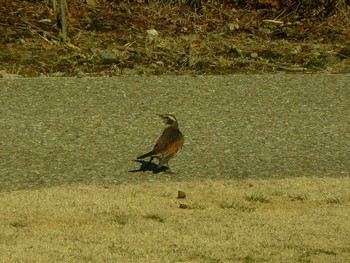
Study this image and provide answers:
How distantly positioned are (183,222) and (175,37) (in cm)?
974

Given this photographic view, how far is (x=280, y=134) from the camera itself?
1231cm

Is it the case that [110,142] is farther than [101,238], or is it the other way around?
[110,142]

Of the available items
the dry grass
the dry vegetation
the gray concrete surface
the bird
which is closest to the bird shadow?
the gray concrete surface

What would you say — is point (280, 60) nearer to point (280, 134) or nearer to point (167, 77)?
point (167, 77)

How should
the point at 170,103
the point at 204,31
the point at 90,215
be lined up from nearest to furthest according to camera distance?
the point at 90,215
the point at 170,103
the point at 204,31

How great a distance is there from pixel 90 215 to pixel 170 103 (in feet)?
18.5

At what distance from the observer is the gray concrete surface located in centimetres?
1047

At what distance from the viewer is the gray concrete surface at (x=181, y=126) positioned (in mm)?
10469

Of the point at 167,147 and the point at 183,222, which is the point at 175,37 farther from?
the point at 183,222

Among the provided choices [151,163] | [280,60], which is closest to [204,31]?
[280,60]

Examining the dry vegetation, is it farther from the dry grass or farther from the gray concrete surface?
the dry grass

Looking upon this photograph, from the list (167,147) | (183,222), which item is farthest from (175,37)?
(183,222)

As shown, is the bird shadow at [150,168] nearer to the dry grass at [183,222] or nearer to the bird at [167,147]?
the bird at [167,147]

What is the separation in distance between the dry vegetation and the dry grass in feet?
21.0
